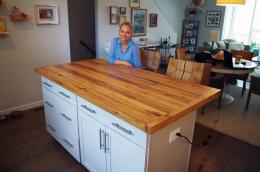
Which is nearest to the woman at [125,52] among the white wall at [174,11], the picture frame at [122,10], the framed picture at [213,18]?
the picture frame at [122,10]

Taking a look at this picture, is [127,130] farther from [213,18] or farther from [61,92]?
[213,18]

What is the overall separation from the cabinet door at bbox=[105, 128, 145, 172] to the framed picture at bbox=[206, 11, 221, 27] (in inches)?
291

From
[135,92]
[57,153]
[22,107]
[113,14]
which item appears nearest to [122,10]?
[113,14]

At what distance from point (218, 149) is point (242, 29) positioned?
264 inches

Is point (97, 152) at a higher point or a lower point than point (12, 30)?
lower

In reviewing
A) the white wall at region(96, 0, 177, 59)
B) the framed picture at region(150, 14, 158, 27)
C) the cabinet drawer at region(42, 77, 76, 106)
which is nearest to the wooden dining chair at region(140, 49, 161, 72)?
the cabinet drawer at region(42, 77, 76, 106)

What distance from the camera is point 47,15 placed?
3.37 metres

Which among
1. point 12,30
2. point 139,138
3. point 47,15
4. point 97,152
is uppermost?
point 47,15

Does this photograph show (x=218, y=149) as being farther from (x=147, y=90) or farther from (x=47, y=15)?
(x=47, y=15)

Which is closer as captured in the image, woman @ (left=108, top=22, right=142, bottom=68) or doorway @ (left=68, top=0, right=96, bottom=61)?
woman @ (left=108, top=22, right=142, bottom=68)

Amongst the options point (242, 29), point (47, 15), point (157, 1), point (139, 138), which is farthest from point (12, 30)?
→ point (242, 29)

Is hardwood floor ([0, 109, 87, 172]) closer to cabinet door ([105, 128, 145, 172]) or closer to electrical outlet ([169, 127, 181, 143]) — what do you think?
cabinet door ([105, 128, 145, 172])

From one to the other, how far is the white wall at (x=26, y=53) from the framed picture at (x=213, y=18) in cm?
592

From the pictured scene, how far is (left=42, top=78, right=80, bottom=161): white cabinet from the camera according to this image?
6.59 feet
